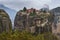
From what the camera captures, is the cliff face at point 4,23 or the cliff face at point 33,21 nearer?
the cliff face at point 4,23

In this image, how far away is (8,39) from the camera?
1903cm

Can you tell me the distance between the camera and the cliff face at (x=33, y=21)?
1650 inches

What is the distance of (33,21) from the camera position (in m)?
44.4

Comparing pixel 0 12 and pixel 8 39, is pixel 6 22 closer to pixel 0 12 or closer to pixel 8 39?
pixel 0 12

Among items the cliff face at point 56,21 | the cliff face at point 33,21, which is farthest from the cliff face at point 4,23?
the cliff face at point 56,21

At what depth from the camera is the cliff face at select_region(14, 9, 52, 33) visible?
41.9m

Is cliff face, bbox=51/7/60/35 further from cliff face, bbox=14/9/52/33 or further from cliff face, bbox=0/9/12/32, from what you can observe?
cliff face, bbox=0/9/12/32

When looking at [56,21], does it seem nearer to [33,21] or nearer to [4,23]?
[33,21]

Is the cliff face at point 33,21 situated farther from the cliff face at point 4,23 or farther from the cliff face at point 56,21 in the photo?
the cliff face at point 4,23

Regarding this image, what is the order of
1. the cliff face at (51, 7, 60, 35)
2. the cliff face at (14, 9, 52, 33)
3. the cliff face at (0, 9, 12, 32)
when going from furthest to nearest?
the cliff face at (51, 7, 60, 35) < the cliff face at (14, 9, 52, 33) < the cliff face at (0, 9, 12, 32)

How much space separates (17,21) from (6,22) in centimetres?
1381

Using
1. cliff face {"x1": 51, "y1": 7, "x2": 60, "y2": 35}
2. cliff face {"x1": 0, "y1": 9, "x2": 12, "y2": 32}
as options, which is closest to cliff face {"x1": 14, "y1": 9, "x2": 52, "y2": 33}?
cliff face {"x1": 51, "y1": 7, "x2": 60, "y2": 35}

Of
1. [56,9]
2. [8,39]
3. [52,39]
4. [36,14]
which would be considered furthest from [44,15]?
[8,39]

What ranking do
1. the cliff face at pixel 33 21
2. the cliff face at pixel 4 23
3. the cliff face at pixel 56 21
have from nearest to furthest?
the cliff face at pixel 4 23 → the cliff face at pixel 33 21 → the cliff face at pixel 56 21
